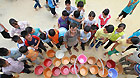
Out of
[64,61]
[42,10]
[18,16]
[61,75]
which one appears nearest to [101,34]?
[64,61]

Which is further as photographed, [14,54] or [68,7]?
[68,7]

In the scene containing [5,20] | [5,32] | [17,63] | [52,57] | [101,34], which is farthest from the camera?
[5,20]

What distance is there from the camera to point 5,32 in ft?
8.96

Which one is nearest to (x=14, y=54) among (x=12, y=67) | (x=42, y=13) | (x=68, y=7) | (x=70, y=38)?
(x=12, y=67)

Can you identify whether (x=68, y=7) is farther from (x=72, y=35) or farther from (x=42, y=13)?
(x=42, y=13)

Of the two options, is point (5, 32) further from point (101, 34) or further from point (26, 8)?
point (101, 34)

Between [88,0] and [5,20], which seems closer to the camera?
[5,20]

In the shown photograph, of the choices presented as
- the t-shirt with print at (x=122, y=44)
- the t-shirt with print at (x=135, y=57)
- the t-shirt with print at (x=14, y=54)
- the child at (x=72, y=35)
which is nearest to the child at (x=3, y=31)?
the t-shirt with print at (x=14, y=54)

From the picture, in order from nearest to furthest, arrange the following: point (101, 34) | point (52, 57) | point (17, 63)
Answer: point (17, 63) < point (101, 34) < point (52, 57)

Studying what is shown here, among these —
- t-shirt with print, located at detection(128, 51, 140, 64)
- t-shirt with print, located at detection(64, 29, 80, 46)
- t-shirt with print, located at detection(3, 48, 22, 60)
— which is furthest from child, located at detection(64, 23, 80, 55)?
t-shirt with print, located at detection(128, 51, 140, 64)

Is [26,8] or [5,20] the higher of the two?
[26,8]

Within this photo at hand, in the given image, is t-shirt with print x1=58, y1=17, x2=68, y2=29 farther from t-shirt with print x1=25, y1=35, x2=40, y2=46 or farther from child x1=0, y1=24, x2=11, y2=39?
child x1=0, y1=24, x2=11, y2=39

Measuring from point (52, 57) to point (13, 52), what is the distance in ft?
4.18

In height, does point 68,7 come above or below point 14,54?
above
